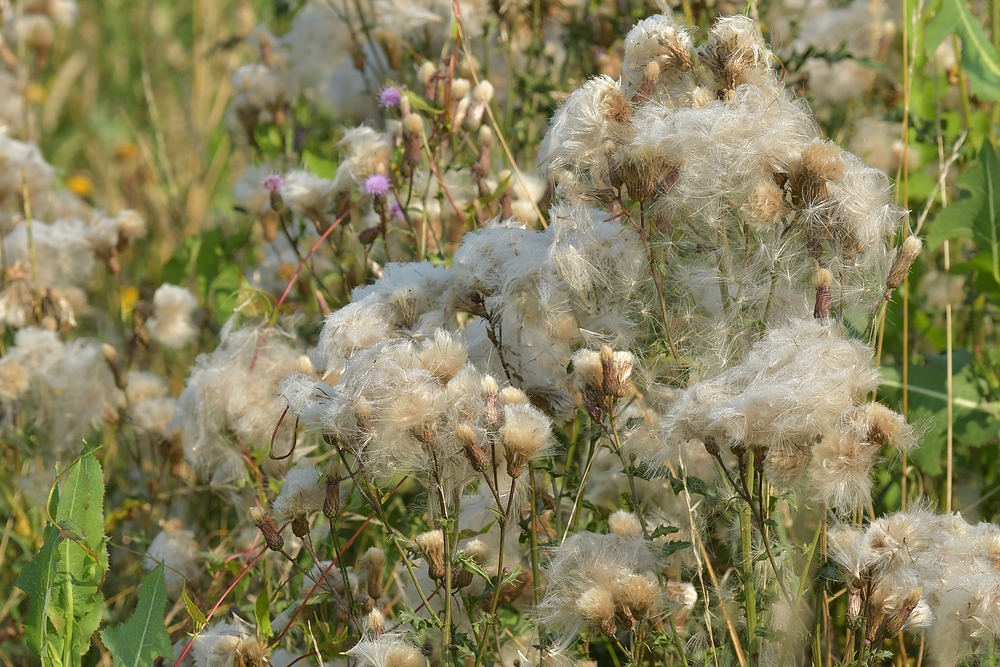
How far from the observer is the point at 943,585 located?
137 centimetres

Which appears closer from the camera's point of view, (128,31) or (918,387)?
(918,387)

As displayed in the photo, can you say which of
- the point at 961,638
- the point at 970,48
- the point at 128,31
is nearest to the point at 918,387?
the point at 970,48

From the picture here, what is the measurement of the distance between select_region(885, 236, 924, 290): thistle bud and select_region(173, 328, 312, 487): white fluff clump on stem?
1043mm

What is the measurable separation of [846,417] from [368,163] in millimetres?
1091

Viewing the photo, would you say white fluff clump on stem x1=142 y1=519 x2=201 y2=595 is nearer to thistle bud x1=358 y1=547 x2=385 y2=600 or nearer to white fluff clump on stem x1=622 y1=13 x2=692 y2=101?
thistle bud x1=358 y1=547 x2=385 y2=600

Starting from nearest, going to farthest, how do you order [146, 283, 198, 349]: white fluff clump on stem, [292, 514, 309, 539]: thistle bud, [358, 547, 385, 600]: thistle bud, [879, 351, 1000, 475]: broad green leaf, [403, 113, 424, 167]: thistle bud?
[292, 514, 309, 539]: thistle bud < [358, 547, 385, 600]: thistle bud < [403, 113, 424, 167]: thistle bud < [879, 351, 1000, 475]: broad green leaf < [146, 283, 198, 349]: white fluff clump on stem

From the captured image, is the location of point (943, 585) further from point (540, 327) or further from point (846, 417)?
point (540, 327)

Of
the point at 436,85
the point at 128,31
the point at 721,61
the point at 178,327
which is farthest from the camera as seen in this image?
the point at 128,31

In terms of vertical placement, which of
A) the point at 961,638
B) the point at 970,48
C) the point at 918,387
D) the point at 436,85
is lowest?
the point at 918,387

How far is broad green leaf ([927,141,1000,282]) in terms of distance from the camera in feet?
7.27

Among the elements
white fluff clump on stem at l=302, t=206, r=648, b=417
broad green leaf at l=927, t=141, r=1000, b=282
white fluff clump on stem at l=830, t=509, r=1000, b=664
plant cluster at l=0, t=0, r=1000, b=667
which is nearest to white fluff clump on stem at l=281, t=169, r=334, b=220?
plant cluster at l=0, t=0, r=1000, b=667

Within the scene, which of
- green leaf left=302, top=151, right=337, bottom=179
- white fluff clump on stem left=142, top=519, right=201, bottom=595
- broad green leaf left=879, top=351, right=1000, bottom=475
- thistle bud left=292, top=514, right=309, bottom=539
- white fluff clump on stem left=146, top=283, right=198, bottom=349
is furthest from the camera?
green leaf left=302, top=151, right=337, bottom=179

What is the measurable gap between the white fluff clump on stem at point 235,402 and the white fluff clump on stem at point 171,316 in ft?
1.46

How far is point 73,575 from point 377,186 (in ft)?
2.75
